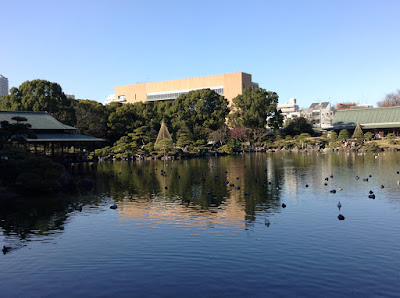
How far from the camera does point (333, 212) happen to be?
1998cm

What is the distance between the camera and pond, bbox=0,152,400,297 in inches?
438

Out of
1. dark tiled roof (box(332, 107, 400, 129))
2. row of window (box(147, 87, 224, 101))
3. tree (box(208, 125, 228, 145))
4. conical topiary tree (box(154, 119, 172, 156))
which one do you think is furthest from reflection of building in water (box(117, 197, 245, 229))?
row of window (box(147, 87, 224, 101))

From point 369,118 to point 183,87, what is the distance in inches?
2023

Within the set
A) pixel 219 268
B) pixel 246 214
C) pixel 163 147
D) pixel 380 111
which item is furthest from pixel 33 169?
pixel 380 111

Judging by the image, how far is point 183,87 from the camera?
11175 centimetres

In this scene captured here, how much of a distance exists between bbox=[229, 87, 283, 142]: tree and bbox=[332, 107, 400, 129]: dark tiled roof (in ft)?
47.8

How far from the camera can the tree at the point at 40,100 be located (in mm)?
60234

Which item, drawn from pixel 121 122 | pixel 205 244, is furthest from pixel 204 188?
pixel 121 122

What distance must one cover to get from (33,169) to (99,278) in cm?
1754

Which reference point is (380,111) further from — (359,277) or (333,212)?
(359,277)

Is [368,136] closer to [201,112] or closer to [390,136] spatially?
[390,136]

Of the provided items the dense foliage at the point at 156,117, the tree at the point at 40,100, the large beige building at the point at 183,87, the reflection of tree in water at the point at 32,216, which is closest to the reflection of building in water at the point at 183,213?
the reflection of tree in water at the point at 32,216

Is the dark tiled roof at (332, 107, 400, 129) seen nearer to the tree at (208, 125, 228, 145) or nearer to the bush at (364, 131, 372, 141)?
the bush at (364, 131, 372, 141)

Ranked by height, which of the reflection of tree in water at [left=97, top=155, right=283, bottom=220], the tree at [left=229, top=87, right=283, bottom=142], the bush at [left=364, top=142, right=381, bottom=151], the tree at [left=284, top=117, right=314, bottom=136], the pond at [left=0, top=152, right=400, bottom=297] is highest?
the tree at [left=229, top=87, right=283, bottom=142]
